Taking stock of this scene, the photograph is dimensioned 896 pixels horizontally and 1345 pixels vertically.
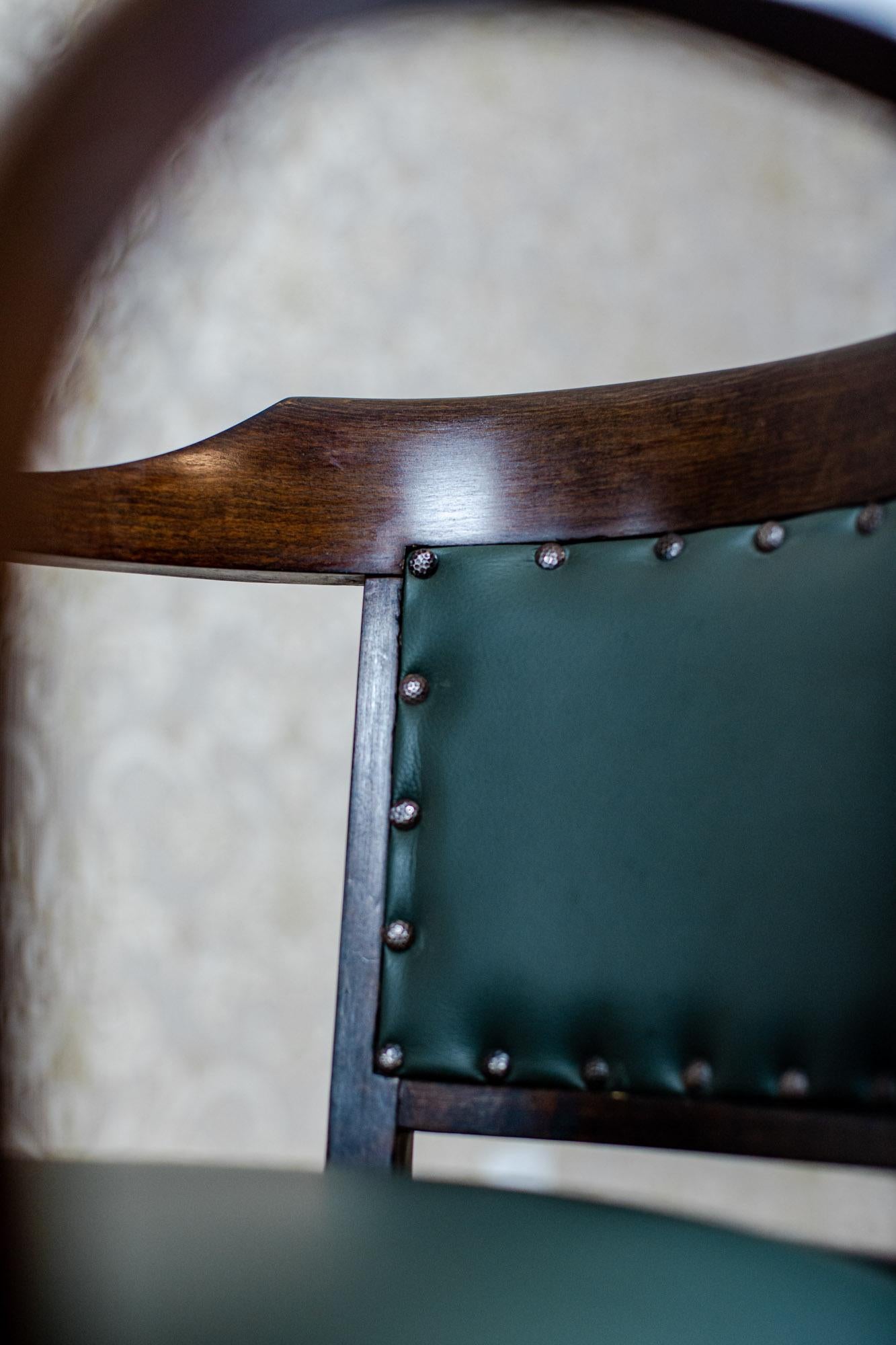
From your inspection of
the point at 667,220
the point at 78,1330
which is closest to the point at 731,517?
the point at 78,1330

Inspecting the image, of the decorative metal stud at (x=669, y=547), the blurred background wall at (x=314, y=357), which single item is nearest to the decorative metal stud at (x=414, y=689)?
the decorative metal stud at (x=669, y=547)

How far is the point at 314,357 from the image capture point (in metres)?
1.32

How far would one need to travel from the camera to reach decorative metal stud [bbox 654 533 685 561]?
49 cm

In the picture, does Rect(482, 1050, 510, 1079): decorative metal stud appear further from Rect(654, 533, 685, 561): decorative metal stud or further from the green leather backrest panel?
Rect(654, 533, 685, 561): decorative metal stud

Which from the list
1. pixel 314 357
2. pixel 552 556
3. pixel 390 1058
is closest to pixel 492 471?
pixel 552 556

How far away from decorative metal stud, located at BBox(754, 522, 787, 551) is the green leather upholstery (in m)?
0.26

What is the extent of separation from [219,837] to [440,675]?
80cm

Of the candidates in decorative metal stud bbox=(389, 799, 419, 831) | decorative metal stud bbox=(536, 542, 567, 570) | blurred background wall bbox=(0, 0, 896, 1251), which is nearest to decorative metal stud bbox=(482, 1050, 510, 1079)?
decorative metal stud bbox=(389, 799, 419, 831)

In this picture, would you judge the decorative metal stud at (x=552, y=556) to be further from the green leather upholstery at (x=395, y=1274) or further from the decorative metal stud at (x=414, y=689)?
the green leather upholstery at (x=395, y=1274)

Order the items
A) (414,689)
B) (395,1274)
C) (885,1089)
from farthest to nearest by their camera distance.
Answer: (414,689) < (885,1089) < (395,1274)

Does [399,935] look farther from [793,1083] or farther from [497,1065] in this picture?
[793,1083]

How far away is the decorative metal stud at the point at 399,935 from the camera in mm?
483

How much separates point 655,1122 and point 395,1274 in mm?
199

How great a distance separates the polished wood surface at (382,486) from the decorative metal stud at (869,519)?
72 millimetres
